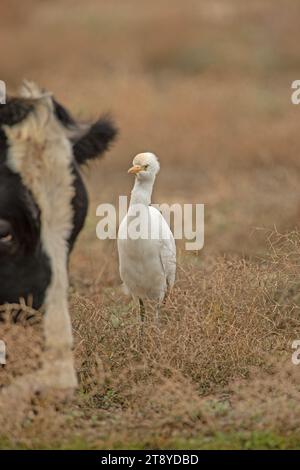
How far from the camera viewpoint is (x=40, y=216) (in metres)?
4.67

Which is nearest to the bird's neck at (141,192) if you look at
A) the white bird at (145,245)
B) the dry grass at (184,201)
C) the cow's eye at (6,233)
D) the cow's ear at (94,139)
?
the white bird at (145,245)

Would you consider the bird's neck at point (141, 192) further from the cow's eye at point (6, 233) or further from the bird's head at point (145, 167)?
the cow's eye at point (6, 233)

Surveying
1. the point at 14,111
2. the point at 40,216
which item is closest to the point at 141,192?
the point at 14,111

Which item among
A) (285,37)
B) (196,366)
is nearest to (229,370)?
(196,366)

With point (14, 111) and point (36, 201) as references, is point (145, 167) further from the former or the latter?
point (36, 201)

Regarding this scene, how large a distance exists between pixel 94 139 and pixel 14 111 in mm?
630

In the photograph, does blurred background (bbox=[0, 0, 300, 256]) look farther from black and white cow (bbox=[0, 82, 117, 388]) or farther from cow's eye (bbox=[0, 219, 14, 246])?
cow's eye (bbox=[0, 219, 14, 246])

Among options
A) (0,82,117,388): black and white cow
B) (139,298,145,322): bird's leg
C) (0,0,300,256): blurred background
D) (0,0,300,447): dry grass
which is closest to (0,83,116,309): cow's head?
(0,82,117,388): black and white cow

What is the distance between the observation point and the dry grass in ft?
17.3

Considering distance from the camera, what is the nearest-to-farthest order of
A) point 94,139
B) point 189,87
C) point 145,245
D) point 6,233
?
point 6,233
point 94,139
point 145,245
point 189,87

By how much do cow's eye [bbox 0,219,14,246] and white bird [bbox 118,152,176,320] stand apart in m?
2.38

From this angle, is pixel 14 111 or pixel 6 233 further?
pixel 14 111
